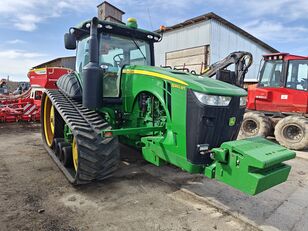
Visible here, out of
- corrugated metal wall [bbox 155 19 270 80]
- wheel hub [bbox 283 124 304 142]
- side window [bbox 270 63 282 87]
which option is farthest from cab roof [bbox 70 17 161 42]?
corrugated metal wall [bbox 155 19 270 80]

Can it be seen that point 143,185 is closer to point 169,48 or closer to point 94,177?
point 94,177

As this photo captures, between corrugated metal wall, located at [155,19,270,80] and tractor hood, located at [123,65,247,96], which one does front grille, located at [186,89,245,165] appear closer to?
tractor hood, located at [123,65,247,96]

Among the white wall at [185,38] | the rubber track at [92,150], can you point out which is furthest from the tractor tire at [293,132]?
the white wall at [185,38]

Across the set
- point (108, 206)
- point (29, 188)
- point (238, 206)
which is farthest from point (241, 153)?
point (29, 188)

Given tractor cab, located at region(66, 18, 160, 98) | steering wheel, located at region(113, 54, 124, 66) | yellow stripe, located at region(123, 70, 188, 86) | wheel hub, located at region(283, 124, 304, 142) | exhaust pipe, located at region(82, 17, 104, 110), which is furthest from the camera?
wheel hub, located at region(283, 124, 304, 142)

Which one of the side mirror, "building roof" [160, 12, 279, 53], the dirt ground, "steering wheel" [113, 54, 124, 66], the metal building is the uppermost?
"building roof" [160, 12, 279, 53]

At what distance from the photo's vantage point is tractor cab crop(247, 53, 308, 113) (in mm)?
7734

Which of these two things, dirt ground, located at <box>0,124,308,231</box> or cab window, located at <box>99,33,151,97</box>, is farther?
cab window, located at <box>99,33,151,97</box>

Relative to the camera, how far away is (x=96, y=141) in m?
3.60

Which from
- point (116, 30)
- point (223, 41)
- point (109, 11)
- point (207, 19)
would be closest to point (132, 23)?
point (116, 30)

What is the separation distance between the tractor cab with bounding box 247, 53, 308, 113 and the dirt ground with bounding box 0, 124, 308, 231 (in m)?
3.52

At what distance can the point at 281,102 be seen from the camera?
26.2ft

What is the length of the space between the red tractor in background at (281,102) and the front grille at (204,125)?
4.83 m

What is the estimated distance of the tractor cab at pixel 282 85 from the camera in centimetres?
773
